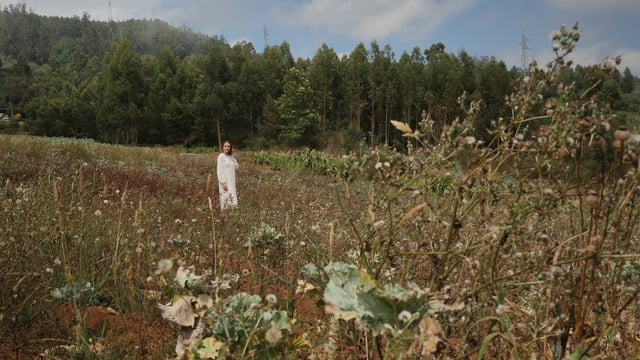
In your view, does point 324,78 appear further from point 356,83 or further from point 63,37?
point 63,37

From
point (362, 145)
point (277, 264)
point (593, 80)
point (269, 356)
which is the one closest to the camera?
point (269, 356)

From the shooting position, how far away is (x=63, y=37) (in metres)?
167

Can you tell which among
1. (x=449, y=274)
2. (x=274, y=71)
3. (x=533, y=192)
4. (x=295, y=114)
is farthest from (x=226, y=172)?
(x=274, y=71)

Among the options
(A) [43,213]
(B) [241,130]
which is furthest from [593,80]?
(B) [241,130]

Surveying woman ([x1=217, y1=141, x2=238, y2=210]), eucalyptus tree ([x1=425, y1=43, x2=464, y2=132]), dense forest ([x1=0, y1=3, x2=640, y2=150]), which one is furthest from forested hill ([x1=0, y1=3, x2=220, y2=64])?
woman ([x1=217, y1=141, x2=238, y2=210])

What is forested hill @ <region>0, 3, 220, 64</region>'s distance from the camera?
147 m

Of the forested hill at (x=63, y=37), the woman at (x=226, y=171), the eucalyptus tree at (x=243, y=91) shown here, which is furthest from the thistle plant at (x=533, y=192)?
the forested hill at (x=63, y=37)

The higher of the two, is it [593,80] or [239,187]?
[593,80]

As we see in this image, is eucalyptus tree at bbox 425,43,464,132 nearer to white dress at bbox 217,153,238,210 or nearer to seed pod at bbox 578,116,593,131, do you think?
white dress at bbox 217,153,238,210

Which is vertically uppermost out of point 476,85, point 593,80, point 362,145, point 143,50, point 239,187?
point 143,50

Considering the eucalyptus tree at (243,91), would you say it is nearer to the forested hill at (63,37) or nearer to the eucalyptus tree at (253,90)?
the eucalyptus tree at (253,90)

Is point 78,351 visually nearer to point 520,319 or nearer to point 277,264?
point 277,264

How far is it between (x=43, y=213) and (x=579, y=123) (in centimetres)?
376

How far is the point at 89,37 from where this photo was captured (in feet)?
536
